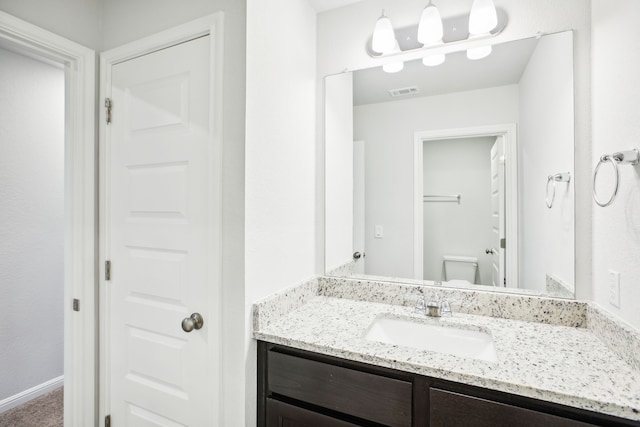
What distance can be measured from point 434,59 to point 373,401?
1.47 m

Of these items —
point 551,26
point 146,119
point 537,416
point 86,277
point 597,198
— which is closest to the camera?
point 537,416

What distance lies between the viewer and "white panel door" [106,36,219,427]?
1290 mm

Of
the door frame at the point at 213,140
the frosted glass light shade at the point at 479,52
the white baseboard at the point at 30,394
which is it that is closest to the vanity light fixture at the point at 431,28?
the frosted glass light shade at the point at 479,52

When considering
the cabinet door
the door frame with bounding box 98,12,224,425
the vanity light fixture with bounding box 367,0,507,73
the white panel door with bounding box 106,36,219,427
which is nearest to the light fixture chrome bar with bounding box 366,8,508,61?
the vanity light fixture with bounding box 367,0,507,73

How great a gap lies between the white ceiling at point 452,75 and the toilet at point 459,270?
798 millimetres

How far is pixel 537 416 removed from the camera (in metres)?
0.84

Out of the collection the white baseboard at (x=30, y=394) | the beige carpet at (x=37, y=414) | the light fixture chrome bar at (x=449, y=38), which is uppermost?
the light fixture chrome bar at (x=449, y=38)

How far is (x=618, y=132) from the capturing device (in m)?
1.04

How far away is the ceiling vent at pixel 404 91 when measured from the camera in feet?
5.22

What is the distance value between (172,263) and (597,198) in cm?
169

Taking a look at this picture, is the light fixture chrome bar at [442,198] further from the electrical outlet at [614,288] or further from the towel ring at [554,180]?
the electrical outlet at [614,288]

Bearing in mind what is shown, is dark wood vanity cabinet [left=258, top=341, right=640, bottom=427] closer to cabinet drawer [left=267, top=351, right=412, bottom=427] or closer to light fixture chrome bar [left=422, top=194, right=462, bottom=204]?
cabinet drawer [left=267, top=351, right=412, bottom=427]

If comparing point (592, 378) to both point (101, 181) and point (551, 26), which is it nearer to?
point (551, 26)

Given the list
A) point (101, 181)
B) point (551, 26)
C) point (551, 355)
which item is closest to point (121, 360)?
point (101, 181)
